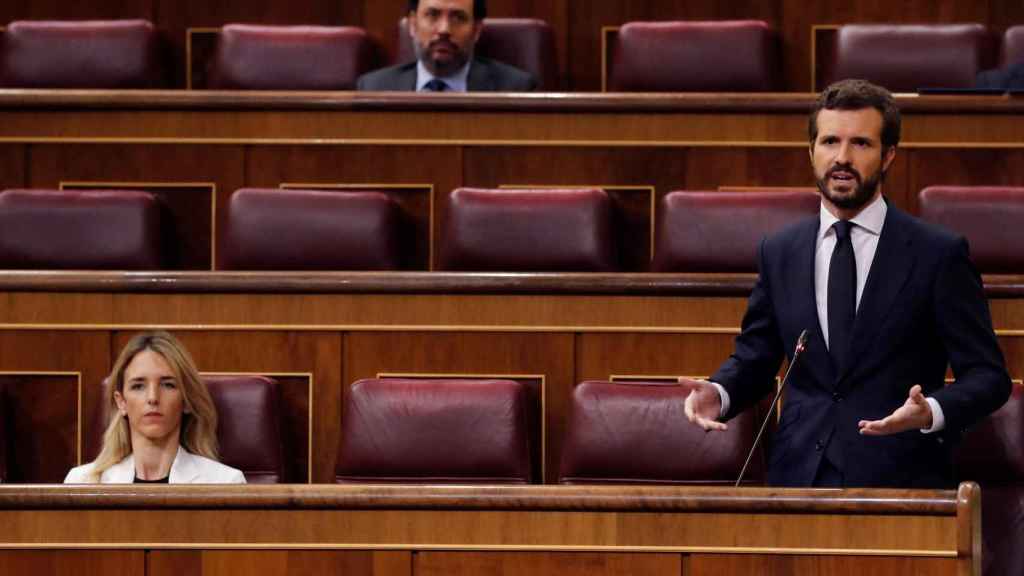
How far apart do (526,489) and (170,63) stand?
29.4 inches

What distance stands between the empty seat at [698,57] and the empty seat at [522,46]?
0.06 m

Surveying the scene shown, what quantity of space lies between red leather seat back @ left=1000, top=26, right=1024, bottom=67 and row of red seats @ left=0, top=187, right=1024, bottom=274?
0.88 feet

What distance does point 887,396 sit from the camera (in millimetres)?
680

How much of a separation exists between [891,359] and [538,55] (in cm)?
57

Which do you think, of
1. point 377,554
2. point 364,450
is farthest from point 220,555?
point 364,450

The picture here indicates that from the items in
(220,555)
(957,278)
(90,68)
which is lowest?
(220,555)

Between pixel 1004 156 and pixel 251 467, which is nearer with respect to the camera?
pixel 251 467

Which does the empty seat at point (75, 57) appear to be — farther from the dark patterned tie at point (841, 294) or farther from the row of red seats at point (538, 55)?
the dark patterned tie at point (841, 294)

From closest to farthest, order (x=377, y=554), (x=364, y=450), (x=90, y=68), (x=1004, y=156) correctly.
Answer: (x=377, y=554) < (x=364, y=450) < (x=1004, y=156) < (x=90, y=68)

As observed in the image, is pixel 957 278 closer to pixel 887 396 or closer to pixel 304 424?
pixel 887 396

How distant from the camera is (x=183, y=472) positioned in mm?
808

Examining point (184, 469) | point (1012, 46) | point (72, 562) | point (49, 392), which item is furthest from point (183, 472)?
point (1012, 46)

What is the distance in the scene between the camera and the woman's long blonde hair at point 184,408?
81cm

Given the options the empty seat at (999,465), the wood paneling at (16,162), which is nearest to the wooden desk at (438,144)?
the wood paneling at (16,162)
